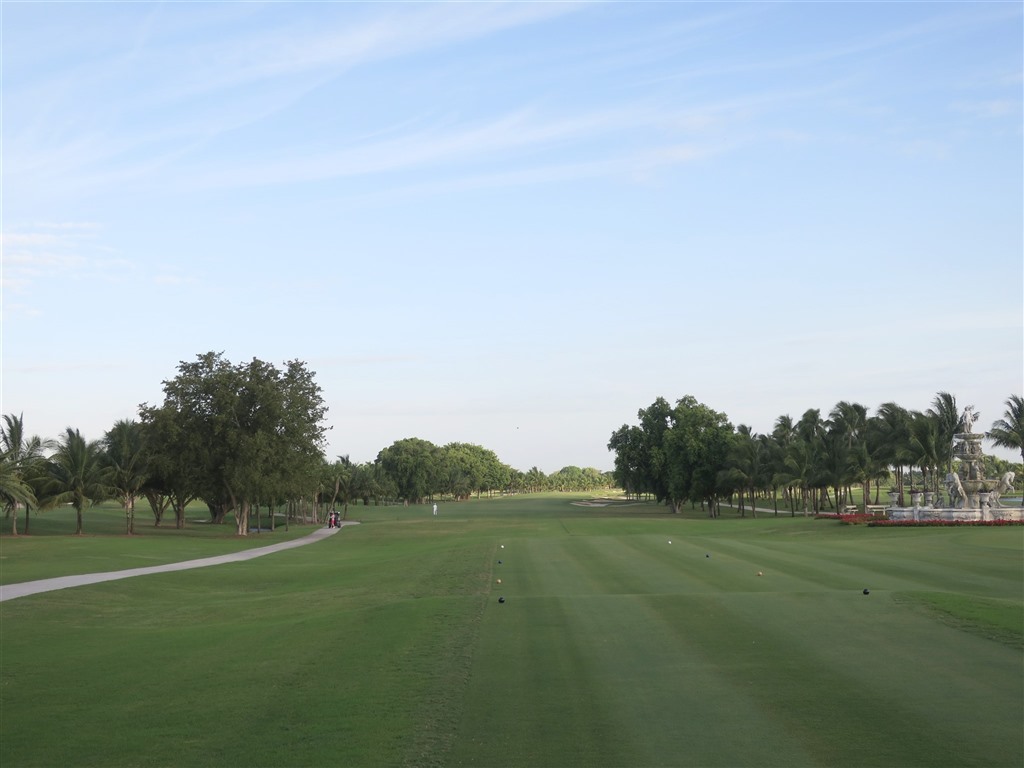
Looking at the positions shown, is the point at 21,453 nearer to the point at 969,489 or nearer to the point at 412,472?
the point at 969,489

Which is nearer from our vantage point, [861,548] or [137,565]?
[861,548]

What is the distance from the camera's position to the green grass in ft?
31.0

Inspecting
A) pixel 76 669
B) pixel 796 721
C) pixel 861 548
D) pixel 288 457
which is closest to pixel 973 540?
pixel 861 548

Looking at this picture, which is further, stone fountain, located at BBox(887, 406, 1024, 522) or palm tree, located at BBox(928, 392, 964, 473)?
palm tree, located at BBox(928, 392, 964, 473)

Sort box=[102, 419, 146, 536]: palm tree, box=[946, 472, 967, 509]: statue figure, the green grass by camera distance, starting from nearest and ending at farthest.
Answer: the green grass < box=[946, 472, 967, 509]: statue figure < box=[102, 419, 146, 536]: palm tree

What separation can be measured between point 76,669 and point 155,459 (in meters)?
45.0

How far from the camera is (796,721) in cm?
987

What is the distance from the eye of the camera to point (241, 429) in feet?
195

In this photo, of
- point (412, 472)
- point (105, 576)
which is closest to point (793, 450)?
point (105, 576)

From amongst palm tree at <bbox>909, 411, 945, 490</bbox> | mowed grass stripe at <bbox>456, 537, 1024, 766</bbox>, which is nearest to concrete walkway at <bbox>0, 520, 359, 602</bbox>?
A: mowed grass stripe at <bbox>456, 537, 1024, 766</bbox>

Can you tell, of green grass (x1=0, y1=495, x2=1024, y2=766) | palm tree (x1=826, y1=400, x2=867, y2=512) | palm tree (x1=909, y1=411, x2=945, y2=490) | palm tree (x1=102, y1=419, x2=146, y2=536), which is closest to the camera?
green grass (x1=0, y1=495, x2=1024, y2=766)

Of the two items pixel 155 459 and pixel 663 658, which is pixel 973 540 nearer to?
pixel 663 658

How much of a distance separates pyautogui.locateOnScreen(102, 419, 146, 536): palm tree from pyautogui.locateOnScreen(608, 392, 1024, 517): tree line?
165 ft

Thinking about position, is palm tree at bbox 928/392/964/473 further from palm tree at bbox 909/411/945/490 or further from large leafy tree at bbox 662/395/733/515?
large leafy tree at bbox 662/395/733/515
